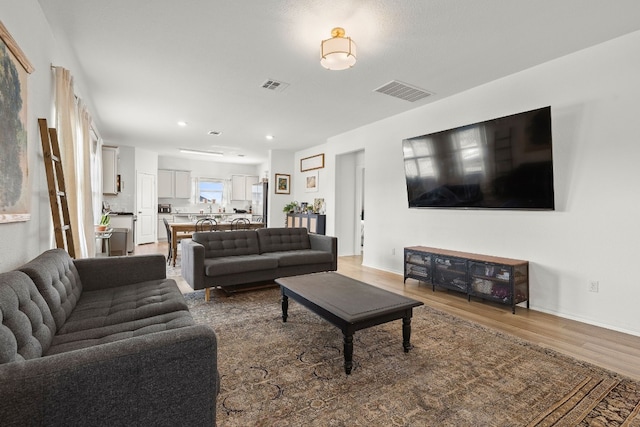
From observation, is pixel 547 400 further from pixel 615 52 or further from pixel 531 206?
pixel 615 52

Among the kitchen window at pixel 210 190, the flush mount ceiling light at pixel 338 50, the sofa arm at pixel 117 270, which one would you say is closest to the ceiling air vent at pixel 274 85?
the flush mount ceiling light at pixel 338 50

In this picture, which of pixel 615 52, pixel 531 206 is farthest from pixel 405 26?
pixel 531 206

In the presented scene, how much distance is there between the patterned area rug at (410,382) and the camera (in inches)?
66.1

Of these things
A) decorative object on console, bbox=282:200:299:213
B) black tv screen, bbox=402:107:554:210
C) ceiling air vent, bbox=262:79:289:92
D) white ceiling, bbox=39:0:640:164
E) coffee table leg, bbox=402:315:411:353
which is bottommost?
coffee table leg, bbox=402:315:411:353

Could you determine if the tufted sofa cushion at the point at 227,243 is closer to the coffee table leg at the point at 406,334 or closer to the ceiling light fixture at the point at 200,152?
the coffee table leg at the point at 406,334

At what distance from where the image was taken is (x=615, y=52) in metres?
2.91

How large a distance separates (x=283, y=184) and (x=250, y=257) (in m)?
4.69

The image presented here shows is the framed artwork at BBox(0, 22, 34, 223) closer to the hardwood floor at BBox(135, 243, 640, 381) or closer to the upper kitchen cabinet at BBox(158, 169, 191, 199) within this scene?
the hardwood floor at BBox(135, 243, 640, 381)

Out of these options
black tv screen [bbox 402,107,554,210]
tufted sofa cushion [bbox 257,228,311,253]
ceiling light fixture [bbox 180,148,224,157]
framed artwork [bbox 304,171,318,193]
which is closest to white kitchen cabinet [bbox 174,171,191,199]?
ceiling light fixture [bbox 180,148,224,157]

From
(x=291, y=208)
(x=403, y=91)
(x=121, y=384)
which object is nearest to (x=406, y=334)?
(x=121, y=384)

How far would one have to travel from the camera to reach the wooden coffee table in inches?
82.0

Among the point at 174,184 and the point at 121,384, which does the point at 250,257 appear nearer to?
the point at 121,384

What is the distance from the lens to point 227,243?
4312mm

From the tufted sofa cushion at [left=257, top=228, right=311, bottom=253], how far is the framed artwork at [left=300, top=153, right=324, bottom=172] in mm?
2973
